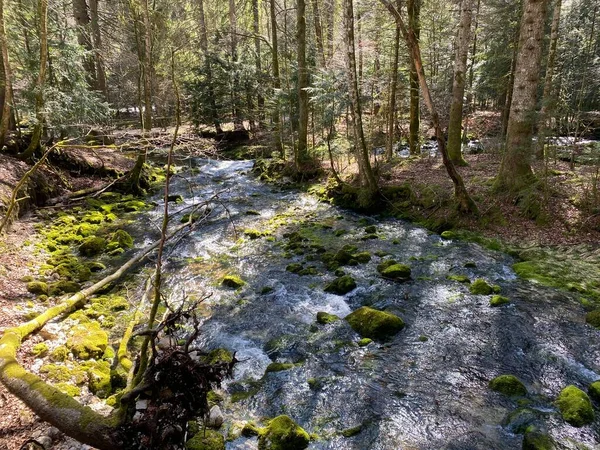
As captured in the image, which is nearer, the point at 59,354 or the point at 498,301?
the point at 59,354

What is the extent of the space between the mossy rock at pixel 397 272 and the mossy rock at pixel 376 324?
1.61 metres

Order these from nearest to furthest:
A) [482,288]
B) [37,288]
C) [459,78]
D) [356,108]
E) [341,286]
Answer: [37,288]
[482,288]
[341,286]
[356,108]
[459,78]

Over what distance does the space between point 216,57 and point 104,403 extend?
21.8 metres

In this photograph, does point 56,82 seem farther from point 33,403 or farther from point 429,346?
point 429,346

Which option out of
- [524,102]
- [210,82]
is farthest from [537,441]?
[210,82]

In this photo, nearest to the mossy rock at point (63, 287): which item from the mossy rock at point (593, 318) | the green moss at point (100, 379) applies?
the green moss at point (100, 379)

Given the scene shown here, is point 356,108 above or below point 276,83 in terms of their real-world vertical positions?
below

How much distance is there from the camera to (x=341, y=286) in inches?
306

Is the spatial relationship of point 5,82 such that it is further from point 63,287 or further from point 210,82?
point 210,82

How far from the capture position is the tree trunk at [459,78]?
1252 cm

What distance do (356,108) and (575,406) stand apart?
9533mm

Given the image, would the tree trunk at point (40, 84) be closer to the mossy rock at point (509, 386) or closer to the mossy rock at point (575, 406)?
the mossy rock at point (509, 386)

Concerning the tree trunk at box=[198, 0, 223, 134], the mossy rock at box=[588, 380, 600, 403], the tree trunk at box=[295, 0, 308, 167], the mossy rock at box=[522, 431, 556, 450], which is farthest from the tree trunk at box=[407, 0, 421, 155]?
the tree trunk at box=[198, 0, 223, 134]

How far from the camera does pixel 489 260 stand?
27.7 ft
